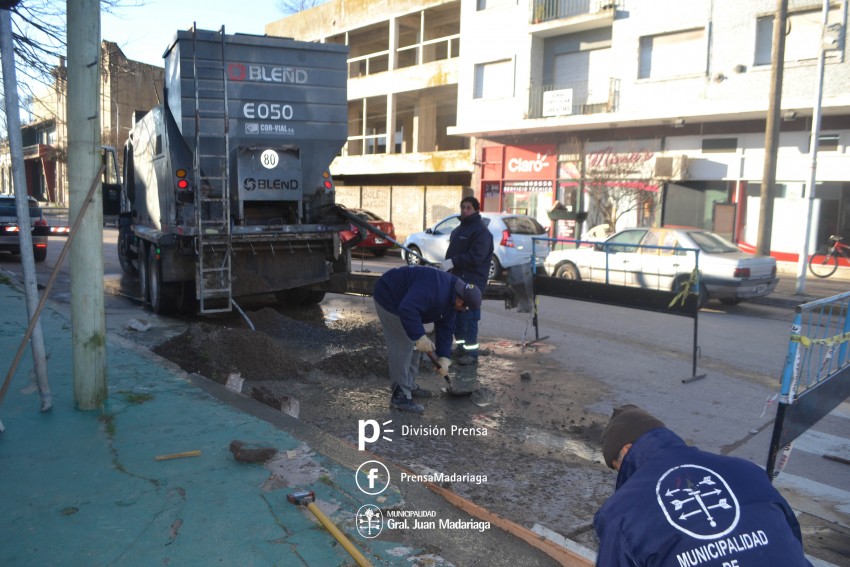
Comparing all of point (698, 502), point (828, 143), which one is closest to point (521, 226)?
point (828, 143)

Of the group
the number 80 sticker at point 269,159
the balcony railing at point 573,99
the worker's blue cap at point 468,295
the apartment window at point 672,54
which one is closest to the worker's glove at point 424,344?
the worker's blue cap at point 468,295

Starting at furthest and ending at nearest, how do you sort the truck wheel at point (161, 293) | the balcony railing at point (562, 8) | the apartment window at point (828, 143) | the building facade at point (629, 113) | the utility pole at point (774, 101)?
the balcony railing at point (562, 8) → the building facade at point (629, 113) → the apartment window at point (828, 143) → the utility pole at point (774, 101) → the truck wheel at point (161, 293)

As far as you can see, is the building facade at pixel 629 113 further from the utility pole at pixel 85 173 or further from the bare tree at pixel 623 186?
the utility pole at pixel 85 173

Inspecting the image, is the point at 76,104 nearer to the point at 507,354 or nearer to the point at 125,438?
the point at 125,438

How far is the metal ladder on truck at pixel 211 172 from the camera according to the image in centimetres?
890

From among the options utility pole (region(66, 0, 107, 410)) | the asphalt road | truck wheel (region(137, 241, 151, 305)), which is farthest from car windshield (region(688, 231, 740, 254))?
utility pole (region(66, 0, 107, 410))

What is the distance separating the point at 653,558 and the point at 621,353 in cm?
724

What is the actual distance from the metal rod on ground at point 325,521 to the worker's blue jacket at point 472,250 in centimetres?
444

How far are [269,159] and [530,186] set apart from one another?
16.6m

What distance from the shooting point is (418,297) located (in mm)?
5516

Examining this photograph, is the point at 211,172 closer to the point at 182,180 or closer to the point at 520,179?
the point at 182,180

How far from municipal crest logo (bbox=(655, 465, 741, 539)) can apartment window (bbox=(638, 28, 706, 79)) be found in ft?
68.3

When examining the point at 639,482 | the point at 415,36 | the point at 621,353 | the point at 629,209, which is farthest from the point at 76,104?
the point at 415,36

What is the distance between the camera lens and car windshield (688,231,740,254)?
12.5m
